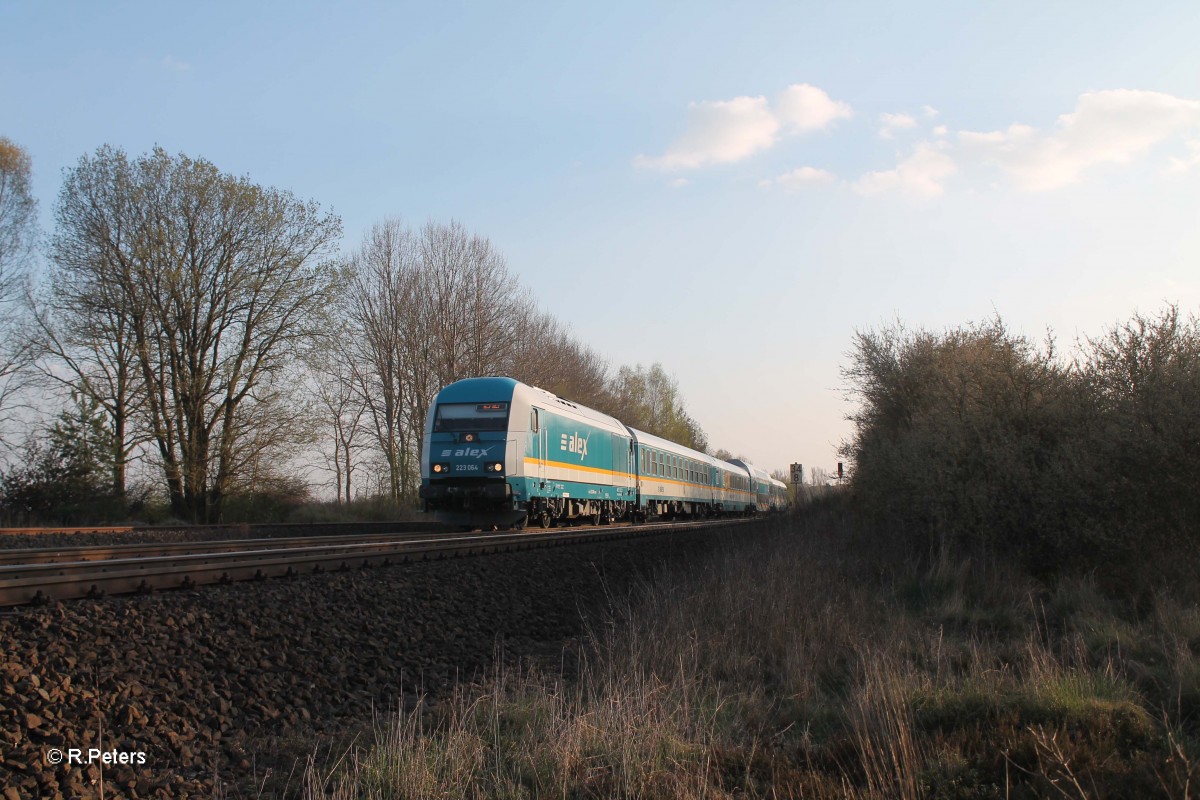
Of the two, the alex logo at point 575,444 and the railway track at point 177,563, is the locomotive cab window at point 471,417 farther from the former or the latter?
the railway track at point 177,563

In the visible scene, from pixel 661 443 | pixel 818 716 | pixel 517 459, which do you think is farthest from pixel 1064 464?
pixel 661 443

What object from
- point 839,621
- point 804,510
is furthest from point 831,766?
point 804,510

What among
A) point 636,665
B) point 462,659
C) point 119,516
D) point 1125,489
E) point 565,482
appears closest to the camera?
point 636,665

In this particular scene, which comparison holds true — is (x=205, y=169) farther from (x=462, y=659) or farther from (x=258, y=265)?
(x=462, y=659)

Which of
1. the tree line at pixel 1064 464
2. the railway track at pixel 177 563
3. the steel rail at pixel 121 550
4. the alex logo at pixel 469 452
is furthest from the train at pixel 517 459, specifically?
the tree line at pixel 1064 464

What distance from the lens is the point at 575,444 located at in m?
23.3

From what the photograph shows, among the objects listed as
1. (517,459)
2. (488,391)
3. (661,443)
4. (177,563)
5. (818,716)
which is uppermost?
(488,391)

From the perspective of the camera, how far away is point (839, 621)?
9.09m

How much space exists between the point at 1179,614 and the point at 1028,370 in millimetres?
6658

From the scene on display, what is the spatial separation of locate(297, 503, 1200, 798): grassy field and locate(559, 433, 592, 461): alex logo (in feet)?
40.6

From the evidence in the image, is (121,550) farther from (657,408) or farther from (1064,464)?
(657,408)

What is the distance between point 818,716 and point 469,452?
13.8m

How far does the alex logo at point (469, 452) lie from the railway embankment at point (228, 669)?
8.72 metres

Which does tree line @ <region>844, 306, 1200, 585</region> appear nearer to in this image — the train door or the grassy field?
the grassy field
